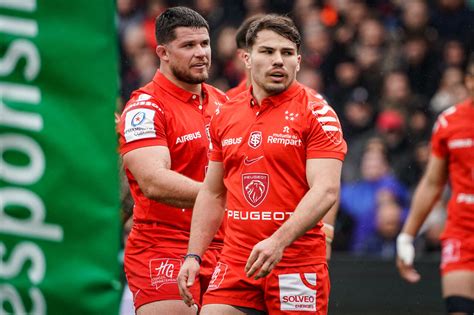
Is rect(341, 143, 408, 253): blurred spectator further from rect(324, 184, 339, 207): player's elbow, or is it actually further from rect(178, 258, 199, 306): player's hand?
rect(324, 184, 339, 207): player's elbow

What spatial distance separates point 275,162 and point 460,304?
249 cm

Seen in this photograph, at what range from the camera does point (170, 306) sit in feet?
20.6

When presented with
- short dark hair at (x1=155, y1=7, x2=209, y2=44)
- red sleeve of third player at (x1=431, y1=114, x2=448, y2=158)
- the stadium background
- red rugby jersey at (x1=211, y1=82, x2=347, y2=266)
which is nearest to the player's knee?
red sleeve of third player at (x1=431, y1=114, x2=448, y2=158)

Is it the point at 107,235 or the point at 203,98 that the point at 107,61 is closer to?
the point at 107,235

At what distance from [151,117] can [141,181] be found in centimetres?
42

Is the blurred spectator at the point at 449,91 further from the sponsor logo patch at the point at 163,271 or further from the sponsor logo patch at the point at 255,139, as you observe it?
the sponsor logo patch at the point at 255,139

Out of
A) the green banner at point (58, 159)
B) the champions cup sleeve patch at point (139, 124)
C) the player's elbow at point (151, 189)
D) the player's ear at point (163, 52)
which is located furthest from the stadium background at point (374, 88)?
the green banner at point (58, 159)

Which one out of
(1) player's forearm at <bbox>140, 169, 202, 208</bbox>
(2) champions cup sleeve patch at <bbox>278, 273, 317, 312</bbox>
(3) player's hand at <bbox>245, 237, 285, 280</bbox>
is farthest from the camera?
(1) player's forearm at <bbox>140, 169, 202, 208</bbox>

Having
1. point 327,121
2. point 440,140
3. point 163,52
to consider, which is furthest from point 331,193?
point 440,140

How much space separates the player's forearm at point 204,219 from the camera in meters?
5.82

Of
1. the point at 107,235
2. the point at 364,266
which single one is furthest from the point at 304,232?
the point at 364,266

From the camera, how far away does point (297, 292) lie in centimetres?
549

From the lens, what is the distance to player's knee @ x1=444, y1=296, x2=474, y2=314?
7.36 metres

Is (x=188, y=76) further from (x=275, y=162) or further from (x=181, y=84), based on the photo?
(x=275, y=162)
